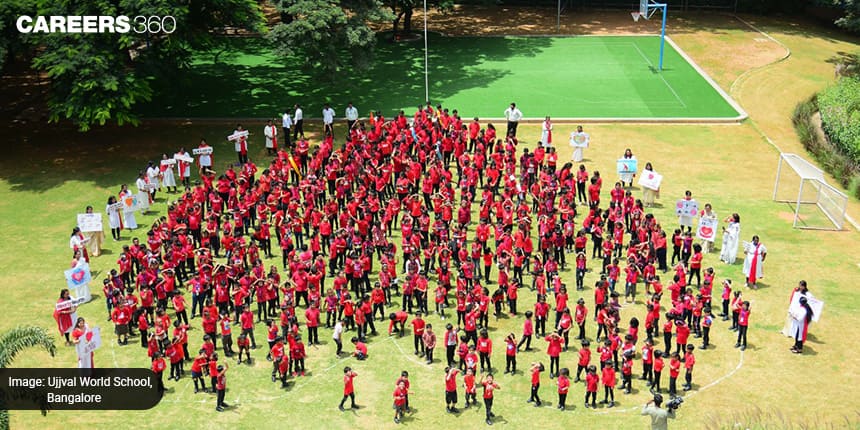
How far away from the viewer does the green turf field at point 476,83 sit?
34.8 meters

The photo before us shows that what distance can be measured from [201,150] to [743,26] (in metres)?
31.0

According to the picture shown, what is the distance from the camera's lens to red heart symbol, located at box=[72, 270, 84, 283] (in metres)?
21.0

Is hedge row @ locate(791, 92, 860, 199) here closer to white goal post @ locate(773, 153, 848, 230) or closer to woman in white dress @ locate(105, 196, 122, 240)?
white goal post @ locate(773, 153, 848, 230)

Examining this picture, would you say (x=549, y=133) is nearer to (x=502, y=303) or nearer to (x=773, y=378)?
(x=502, y=303)

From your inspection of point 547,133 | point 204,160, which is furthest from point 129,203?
point 547,133

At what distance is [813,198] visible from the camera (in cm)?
2623

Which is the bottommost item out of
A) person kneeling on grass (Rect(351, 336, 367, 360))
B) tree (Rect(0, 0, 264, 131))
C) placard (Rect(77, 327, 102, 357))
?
person kneeling on grass (Rect(351, 336, 367, 360))

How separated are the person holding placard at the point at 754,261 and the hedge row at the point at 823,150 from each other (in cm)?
835

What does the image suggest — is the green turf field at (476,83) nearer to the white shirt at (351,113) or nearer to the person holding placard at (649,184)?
the white shirt at (351,113)

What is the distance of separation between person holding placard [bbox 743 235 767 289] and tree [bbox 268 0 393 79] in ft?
56.3

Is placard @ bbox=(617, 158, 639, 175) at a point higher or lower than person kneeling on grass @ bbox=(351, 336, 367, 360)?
higher

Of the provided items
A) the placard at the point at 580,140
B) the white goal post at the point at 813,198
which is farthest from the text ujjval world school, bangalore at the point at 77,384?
the white goal post at the point at 813,198

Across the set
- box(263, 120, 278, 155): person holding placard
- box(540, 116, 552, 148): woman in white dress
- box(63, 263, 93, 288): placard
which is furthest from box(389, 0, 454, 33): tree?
box(63, 263, 93, 288): placard

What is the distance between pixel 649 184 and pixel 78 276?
53.4 feet
